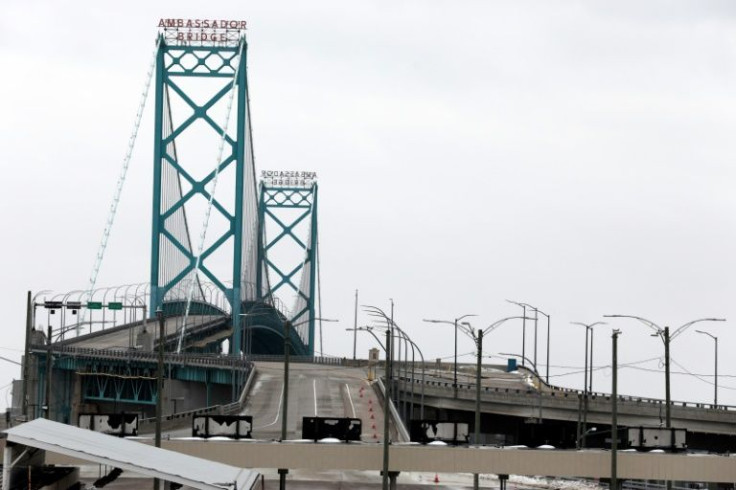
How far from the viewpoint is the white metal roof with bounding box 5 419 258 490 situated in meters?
35.3

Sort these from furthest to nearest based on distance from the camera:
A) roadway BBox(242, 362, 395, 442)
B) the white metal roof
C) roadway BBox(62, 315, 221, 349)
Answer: roadway BBox(62, 315, 221, 349) → roadway BBox(242, 362, 395, 442) → the white metal roof

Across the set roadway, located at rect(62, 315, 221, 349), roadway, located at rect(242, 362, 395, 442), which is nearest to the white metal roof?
roadway, located at rect(242, 362, 395, 442)

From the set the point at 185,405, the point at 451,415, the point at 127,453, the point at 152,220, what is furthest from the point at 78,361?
the point at 127,453

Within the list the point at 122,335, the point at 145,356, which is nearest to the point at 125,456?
the point at 145,356

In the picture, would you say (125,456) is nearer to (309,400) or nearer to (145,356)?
(309,400)

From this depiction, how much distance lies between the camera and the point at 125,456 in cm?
3622

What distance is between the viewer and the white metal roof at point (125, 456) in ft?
116

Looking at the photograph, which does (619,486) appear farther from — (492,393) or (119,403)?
(119,403)

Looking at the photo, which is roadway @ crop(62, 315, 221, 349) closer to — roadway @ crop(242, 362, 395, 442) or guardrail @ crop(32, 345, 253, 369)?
guardrail @ crop(32, 345, 253, 369)

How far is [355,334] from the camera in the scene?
187m

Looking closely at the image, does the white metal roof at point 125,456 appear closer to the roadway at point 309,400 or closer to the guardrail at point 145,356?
the roadway at point 309,400

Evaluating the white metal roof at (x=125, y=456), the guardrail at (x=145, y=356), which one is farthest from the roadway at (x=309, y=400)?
the white metal roof at (x=125, y=456)

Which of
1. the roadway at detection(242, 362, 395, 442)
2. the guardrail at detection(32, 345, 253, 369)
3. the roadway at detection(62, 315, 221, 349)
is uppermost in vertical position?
the roadway at detection(62, 315, 221, 349)

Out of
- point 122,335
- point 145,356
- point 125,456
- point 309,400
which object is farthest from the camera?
point 122,335
